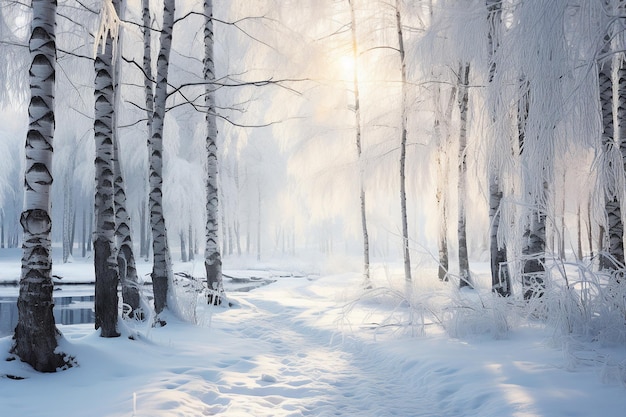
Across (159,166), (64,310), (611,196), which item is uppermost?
(159,166)

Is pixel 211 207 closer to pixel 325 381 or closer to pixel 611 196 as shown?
pixel 325 381

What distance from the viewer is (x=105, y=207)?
515 centimetres

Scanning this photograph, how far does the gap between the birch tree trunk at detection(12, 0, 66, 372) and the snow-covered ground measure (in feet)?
0.54

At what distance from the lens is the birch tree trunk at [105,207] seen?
489 centimetres

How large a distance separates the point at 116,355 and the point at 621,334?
468 cm

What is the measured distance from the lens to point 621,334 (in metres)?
4.14

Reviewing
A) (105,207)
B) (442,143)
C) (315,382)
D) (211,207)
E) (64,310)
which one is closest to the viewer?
(315,382)

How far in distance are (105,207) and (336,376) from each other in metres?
3.16

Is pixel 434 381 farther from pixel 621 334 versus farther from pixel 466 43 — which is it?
pixel 466 43

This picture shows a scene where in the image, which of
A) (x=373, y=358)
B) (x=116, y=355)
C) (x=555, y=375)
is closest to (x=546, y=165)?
(x=555, y=375)

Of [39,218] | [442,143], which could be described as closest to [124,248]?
[39,218]

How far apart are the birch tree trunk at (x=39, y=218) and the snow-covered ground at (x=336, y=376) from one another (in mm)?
163

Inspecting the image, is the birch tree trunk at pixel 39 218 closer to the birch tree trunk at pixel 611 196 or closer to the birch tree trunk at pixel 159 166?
the birch tree trunk at pixel 159 166

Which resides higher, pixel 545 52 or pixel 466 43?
pixel 466 43
